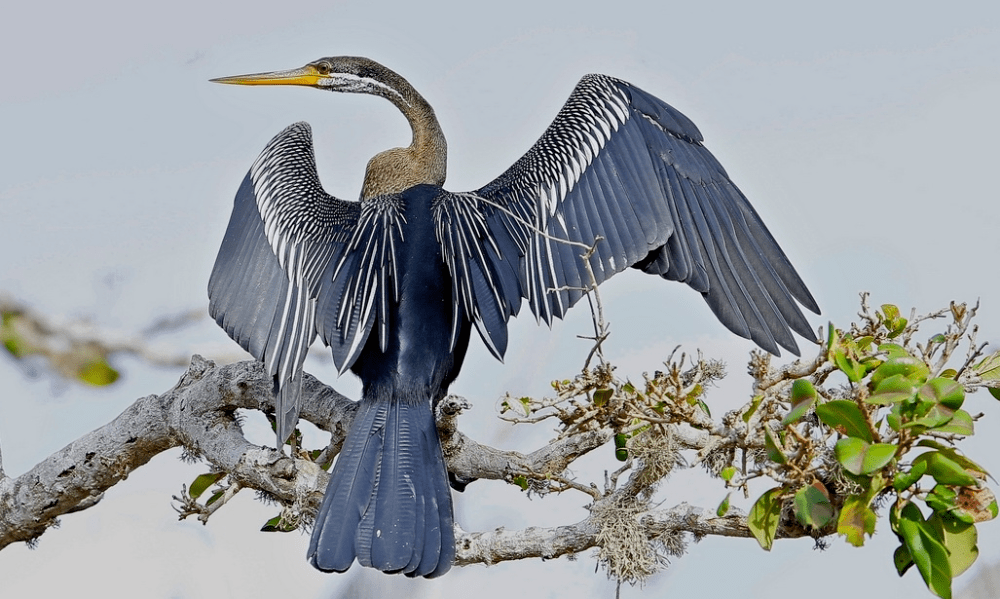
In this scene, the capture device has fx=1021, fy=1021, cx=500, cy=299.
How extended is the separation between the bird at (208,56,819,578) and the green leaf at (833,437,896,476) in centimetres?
73

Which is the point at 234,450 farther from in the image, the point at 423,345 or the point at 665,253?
the point at 665,253

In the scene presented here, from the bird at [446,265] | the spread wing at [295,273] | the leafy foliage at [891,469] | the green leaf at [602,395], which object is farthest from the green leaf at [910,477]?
the spread wing at [295,273]

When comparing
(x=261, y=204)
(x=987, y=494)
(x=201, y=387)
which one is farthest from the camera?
(x=261, y=204)

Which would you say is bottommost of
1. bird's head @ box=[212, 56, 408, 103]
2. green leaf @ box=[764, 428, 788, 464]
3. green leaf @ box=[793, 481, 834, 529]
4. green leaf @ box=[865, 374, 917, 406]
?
green leaf @ box=[793, 481, 834, 529]

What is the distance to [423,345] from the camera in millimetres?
2412

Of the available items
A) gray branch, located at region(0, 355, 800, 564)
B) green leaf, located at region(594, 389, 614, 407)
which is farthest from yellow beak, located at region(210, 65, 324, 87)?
green leaf, located at region(594, 389, 614, 407)

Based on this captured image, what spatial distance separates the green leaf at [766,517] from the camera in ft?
5.38

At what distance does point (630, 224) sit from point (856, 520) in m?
1.18

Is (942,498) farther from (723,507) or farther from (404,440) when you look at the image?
(404,440)

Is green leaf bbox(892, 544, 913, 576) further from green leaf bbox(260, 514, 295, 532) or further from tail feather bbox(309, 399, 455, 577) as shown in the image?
green leaf bbox(260, 514, 295, 532)

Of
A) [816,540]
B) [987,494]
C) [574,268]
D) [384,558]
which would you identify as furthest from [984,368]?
[384,558]

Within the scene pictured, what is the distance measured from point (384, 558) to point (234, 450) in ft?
2.07

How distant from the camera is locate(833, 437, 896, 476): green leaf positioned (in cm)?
148

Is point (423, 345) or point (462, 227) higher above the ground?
point (462, 227)
